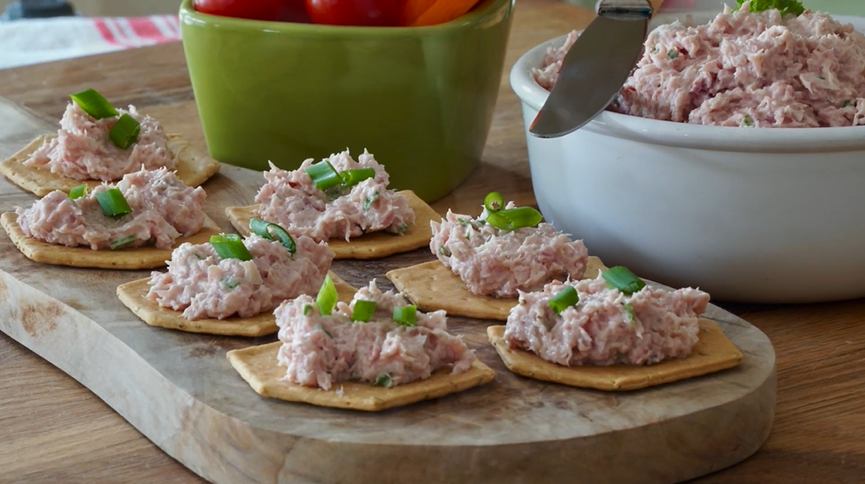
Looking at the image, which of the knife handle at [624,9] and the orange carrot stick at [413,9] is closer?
the knife handle at [624,9]

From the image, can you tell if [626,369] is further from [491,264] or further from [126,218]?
[126,218]

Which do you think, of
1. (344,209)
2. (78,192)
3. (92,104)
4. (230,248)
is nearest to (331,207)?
(344,209)

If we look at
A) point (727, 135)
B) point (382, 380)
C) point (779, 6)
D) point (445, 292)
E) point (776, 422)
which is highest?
point (779, 6)

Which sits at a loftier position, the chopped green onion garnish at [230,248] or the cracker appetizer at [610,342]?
the chopped green onion garnish at [230,248]

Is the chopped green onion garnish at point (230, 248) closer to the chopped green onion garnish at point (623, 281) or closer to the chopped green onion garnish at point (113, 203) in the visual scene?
the chopped green onion garnish at point (113, 203)

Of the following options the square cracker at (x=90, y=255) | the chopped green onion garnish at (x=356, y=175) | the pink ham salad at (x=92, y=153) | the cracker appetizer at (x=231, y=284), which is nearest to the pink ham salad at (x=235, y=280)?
the cracker appetizer at (x=231, y=284)

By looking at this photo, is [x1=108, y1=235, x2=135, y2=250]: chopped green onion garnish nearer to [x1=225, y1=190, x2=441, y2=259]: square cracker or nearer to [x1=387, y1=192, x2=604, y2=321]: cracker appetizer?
[x1=225, y1=190, x2=441, y2=259]: square cracker

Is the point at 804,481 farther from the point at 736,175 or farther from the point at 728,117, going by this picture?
the point at 728,117
